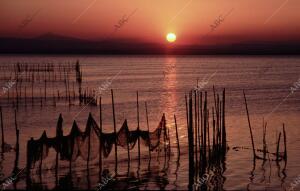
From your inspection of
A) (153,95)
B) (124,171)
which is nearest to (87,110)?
(153,95)

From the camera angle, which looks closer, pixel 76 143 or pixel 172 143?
pixel 76 143

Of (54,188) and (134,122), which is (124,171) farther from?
(134,122)

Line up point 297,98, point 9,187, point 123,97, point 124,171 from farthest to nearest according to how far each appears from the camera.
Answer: point 123,97 → point 297,98 → point 124,171 → point 9,187

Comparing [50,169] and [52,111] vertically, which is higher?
[52,111]

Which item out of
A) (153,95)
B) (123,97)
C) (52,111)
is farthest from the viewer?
(153,95)

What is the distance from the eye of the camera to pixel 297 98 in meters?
51.2

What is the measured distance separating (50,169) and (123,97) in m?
34.9

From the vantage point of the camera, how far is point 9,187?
1794cm

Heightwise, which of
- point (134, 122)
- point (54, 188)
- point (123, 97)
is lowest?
point (54, 188)

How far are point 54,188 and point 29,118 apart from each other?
20.2 meters

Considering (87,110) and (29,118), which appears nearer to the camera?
(29,118)

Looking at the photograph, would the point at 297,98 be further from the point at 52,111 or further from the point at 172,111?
the point at 52,111

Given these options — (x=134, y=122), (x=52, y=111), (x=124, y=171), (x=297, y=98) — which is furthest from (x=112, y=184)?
(x=297, y=98)

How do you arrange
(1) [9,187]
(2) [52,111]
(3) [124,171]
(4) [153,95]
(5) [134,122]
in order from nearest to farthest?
1. (1) [9,187]
2. (3) [124,171]
3. (5) [134,122]
4. (2) [52,111]
5. (4) [153,95]
